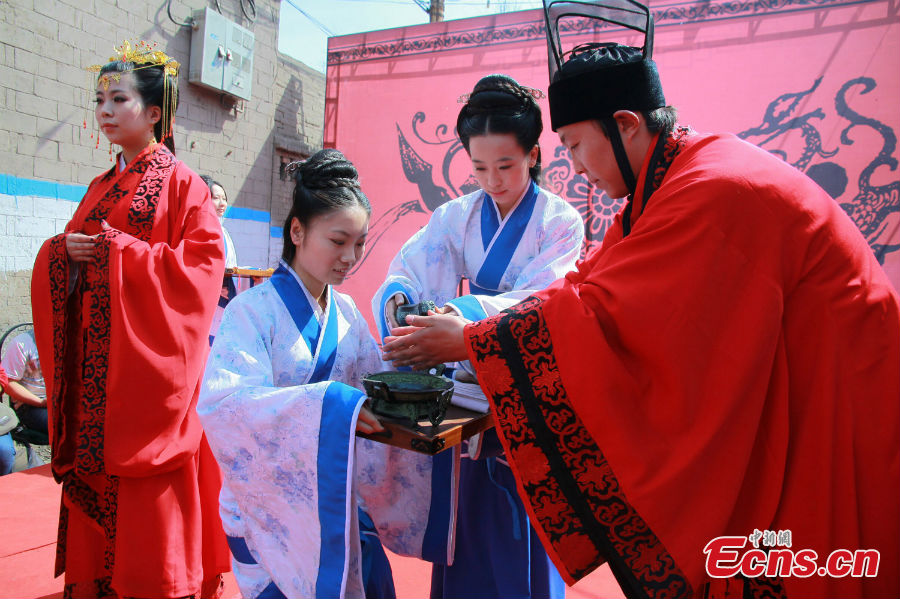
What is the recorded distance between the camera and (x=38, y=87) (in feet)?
18.5

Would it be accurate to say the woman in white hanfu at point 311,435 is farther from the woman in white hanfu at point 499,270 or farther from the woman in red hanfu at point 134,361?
the woman in red hanfu at point 134,361

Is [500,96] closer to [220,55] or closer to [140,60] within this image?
[140,60]

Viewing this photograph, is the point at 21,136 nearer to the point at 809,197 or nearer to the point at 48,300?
the point at 48,300

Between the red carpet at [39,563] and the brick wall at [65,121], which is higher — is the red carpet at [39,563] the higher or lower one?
the lower one

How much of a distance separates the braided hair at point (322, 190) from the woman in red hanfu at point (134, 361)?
0.76 meters

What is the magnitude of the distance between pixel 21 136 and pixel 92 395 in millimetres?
4648

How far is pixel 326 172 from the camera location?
5.82ft

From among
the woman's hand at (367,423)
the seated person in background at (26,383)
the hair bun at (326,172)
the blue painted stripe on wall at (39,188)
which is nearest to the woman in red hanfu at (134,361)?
the hair bun at (326,172)

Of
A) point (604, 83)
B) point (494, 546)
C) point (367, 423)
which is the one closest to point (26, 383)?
point (494, 546)

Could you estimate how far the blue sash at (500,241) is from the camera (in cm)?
218

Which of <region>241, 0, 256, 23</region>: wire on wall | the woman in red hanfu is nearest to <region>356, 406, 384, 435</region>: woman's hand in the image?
the woman in red hanfu

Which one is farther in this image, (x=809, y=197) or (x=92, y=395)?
(x=92, y=395)

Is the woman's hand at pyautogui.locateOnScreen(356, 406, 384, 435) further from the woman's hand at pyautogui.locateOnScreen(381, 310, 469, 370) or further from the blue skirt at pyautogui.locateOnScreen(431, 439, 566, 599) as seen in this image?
the blue skirt at pyautogui.locateOnScreen(431, 439, 566, 599)

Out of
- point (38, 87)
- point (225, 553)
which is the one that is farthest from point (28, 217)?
point (225, 553)
